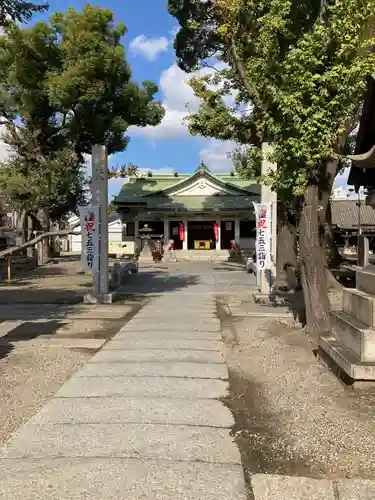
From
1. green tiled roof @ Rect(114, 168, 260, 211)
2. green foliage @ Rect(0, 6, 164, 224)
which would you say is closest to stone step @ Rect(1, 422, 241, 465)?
green foliage @ Rect(0, 6, 164, 224)

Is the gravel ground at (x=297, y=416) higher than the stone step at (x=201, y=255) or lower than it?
lower

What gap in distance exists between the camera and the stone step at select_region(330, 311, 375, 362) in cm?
496

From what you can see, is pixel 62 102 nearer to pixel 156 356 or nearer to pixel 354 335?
pixel 156 356

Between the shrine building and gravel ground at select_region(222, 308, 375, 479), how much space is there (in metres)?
27.2

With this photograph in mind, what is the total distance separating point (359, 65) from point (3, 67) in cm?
2316

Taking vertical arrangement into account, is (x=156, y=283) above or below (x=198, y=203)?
below

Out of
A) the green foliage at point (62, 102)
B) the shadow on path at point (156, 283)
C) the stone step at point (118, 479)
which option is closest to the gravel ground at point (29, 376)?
the stone step at point (118, 479)

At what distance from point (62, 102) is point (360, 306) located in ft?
69.1

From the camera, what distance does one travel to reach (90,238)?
12516 millimetres

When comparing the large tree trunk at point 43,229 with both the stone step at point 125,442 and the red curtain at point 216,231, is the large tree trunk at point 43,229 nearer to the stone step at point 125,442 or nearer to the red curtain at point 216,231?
the red curtain at point 216,231

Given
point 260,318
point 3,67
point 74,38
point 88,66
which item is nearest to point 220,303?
point 260,318

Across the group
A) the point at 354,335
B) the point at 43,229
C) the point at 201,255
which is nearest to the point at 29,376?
the point at 354,335

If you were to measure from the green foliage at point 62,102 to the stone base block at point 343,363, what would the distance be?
20433mm

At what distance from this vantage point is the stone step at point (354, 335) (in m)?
4.96
